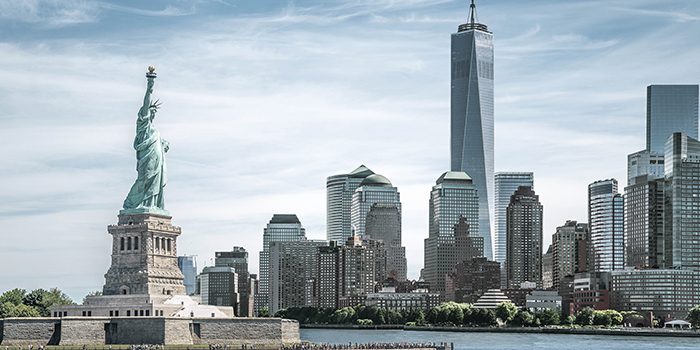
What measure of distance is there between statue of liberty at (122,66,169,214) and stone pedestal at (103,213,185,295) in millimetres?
1797

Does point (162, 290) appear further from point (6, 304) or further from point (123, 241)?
point (6, 304)

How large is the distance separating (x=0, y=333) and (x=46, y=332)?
4.29 metres

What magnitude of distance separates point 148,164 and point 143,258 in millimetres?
10906

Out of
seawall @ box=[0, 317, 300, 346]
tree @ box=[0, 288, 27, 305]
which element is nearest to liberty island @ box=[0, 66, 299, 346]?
seawall @ box=[0, 317, 300, 346]

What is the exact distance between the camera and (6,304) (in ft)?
584

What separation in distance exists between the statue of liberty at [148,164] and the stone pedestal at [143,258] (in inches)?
70.7

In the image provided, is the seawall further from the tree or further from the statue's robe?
the tree

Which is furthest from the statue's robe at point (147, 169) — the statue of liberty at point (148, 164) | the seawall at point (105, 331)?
the seawall at point (105, 331)

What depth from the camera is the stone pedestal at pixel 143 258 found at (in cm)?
14838

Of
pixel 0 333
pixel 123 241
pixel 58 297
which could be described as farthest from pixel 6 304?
pixel 0 333

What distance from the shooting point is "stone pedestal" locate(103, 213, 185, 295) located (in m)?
148

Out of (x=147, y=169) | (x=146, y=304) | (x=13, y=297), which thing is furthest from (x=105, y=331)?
(x=13, y=297)

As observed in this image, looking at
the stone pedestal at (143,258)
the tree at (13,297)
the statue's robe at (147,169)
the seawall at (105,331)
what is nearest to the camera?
the seawall at (105,331)

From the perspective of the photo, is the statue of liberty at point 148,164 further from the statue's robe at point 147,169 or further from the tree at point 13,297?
the tree at point 13,297
